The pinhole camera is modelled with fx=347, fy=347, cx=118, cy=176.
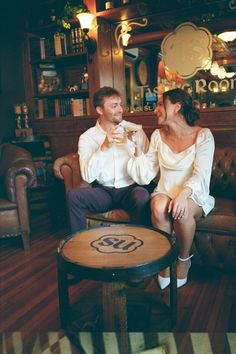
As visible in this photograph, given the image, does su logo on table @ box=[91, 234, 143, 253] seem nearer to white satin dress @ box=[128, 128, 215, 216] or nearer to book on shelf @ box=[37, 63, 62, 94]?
white satin dress @ box=[128, 128, 215, 216]

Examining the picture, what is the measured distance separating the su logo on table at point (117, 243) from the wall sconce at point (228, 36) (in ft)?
8.21

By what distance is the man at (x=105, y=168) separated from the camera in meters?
2.44

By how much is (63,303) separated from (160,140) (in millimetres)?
1244

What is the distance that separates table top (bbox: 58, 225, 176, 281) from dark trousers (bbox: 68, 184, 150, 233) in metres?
0.49

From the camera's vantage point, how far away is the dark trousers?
2.34 m

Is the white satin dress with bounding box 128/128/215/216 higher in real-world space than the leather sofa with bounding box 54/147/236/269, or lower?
higher

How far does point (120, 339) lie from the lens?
1605mm

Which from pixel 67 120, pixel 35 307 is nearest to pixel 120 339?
pixel 35 307

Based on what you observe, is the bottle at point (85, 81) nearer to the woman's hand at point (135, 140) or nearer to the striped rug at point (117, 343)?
the woman's hand at point (135, 140)

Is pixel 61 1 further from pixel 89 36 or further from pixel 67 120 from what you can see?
pixel 67 120

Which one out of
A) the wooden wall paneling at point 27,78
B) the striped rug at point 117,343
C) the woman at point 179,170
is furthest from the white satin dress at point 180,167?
the wooden wall paneling at point 27,78

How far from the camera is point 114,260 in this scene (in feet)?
4.76

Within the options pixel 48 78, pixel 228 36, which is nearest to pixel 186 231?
pixel 228 36

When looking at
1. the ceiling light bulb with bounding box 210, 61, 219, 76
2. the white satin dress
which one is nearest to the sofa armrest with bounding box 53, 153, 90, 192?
the white satin dress
